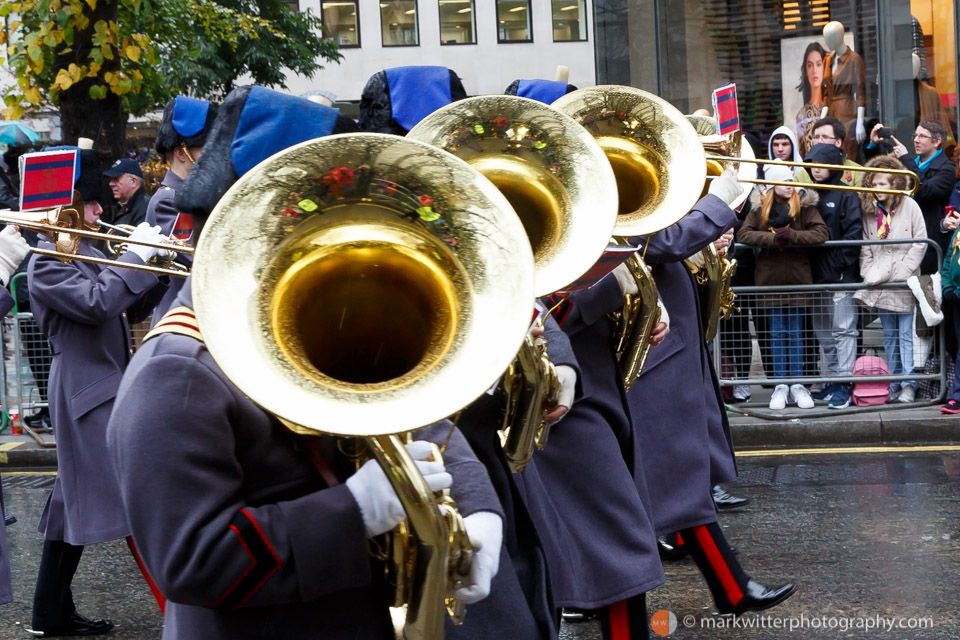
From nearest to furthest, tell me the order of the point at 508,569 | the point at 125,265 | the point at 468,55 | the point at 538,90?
the point at 508,569 < the point at 125,265 < the point at 538,90 < the point at 468,55

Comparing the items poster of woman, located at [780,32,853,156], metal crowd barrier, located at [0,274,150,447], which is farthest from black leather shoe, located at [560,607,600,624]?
poster of woman, located at [780,32,853,156]

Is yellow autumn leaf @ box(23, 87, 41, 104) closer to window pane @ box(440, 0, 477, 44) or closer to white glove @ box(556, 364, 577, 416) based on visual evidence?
white glove @ box(556, 364, 577, 416)

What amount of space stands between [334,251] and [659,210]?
6.62 feet

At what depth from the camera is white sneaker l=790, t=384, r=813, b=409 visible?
27.4ft

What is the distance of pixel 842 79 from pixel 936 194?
300 centimetres

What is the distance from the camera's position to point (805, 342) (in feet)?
27.6

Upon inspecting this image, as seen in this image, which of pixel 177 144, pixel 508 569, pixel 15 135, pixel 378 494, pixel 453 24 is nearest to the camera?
pixel 378 494

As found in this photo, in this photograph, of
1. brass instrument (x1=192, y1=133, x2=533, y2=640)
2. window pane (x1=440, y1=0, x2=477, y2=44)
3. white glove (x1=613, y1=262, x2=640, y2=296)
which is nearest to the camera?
brass instrument (x1=192, y1=133, x2=533, y2=640)

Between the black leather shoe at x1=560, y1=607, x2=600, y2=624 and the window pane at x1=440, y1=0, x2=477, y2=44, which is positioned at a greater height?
the window pane at x1=440, y1=0, x2=477, y2=44

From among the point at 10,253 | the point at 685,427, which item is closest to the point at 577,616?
the point at 685,427

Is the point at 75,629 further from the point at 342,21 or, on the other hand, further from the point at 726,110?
the point at 342,21

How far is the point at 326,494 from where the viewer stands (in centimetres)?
196

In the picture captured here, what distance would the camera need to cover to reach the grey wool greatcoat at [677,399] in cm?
434

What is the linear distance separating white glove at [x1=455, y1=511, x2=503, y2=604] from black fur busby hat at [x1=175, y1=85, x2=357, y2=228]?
694mm
